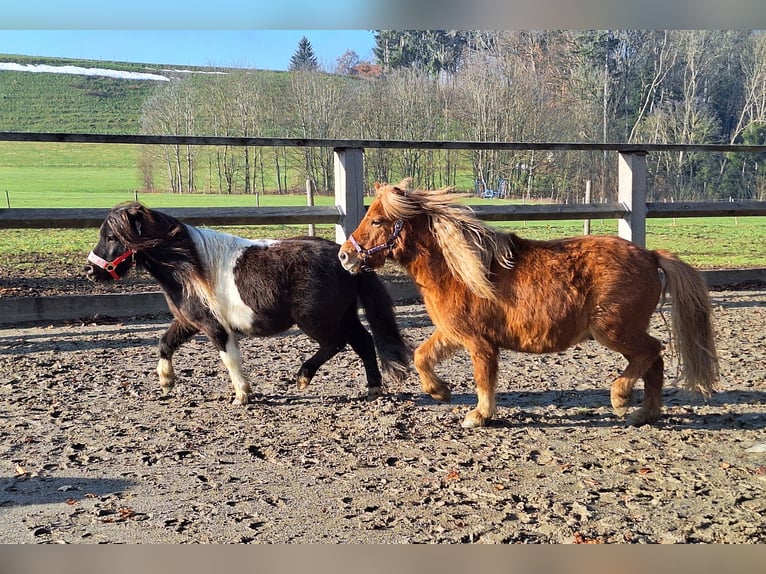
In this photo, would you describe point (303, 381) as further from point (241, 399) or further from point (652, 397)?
point (652, 397)

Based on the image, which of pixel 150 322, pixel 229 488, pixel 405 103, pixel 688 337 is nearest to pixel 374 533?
pixel 229 488

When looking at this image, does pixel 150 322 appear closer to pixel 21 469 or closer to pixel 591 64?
pixel 21 469

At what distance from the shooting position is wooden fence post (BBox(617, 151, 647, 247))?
341 inches

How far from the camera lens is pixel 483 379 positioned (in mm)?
4281

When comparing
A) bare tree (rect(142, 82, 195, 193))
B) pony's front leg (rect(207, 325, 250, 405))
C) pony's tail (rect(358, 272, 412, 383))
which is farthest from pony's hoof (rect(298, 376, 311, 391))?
bare tree (rect(142, 82, 195, 193))

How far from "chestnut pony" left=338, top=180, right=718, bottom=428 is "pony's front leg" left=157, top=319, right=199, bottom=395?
1432 mm

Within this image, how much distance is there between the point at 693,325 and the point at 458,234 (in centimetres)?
154

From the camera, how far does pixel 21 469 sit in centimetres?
367

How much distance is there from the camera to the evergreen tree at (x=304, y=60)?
21.2 metres

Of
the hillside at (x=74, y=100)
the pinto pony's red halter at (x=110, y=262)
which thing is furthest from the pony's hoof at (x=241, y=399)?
the hillside at (x=74, y=100)

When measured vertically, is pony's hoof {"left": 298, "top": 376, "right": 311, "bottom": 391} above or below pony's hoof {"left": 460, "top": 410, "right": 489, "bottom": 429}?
above

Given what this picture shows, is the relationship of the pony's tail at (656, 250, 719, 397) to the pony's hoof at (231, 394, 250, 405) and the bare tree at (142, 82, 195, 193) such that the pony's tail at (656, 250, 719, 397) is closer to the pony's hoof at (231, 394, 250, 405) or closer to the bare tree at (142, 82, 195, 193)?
the pony's hoof at (231, 394, 250, 405)

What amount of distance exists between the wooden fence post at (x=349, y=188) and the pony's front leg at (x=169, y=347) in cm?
306

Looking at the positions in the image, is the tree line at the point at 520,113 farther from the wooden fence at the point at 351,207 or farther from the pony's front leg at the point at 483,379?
the pony's front leg at the point at 483,379
